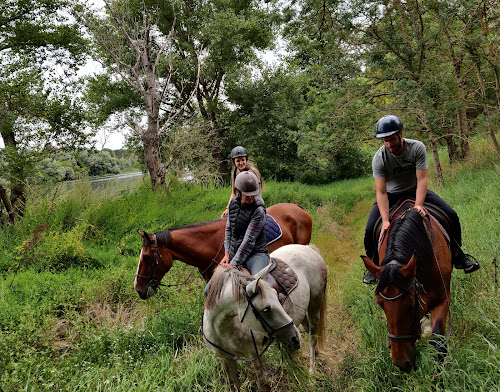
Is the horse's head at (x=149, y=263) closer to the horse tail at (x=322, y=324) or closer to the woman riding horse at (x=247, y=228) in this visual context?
the woman riding horse at (x=247, y=228)

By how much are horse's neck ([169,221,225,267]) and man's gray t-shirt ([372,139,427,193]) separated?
235 cm

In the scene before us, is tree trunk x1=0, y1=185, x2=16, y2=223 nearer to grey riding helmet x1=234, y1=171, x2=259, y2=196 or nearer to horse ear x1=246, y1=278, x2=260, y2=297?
grey riding helmet x1=234, y1=171, x2=259, y2=196

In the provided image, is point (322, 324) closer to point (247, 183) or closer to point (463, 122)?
point (247, 183)

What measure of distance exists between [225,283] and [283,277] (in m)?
0.81

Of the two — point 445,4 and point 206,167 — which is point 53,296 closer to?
point 206,167

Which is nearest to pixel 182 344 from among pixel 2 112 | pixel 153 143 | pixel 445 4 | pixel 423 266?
pixel 423 266

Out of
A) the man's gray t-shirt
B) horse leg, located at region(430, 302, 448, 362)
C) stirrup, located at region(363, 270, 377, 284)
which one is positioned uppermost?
the man's gray t-shirt

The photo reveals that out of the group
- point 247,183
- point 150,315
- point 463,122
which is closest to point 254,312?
point 247,183

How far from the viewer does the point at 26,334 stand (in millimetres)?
3760

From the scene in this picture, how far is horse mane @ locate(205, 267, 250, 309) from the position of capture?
7.69 ft

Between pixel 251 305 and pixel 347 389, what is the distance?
4.07 feet

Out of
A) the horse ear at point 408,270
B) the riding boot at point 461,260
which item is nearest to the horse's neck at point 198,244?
the horse ear at point 408,270

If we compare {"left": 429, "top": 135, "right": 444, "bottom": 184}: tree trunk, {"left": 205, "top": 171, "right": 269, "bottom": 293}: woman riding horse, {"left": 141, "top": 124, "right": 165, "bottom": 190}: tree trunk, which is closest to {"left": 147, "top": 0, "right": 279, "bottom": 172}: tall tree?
{"left": 141, "top": 124, "right": 165, "bottom": 190}: tree trunk

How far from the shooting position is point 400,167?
3338 millimetres
